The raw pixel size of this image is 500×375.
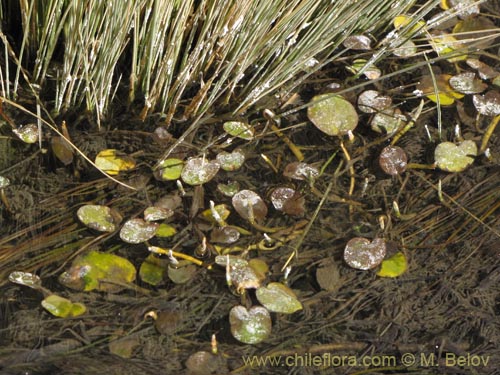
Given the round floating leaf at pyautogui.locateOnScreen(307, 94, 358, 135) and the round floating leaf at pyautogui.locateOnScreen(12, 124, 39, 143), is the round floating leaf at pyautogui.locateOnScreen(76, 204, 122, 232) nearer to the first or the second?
the round floating leaf at pyautogui.locateOnScreen(12, 124, 39, 143)

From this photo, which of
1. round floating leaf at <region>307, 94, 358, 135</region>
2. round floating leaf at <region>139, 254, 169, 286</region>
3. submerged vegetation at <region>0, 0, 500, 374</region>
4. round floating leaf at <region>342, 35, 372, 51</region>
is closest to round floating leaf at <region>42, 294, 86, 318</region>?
submerged vegetation at <region>0, 0, 500, 374</region>

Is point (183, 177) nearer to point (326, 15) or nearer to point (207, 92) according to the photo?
point (207, 92)

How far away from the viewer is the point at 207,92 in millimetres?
1900

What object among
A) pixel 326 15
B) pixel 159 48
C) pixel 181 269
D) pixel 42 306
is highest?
pixel 326 15

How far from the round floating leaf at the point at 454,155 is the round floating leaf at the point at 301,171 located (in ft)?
1.11

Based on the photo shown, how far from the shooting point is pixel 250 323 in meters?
1.53

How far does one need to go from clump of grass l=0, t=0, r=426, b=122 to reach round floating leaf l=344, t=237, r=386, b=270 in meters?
0.51

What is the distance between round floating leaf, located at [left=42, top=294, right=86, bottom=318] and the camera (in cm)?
153

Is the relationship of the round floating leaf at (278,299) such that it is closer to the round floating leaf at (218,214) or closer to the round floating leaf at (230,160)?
the round floating leaf at (218,214)

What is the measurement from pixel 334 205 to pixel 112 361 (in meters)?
0.68

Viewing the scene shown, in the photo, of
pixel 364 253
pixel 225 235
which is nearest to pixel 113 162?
pixel 225 235

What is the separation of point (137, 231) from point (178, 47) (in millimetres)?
510

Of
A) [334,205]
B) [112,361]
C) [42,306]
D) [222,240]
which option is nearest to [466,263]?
[334,205]

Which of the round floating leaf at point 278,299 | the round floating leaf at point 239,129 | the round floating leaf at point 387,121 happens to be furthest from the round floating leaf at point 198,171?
the round floating leaf at point 387,121
